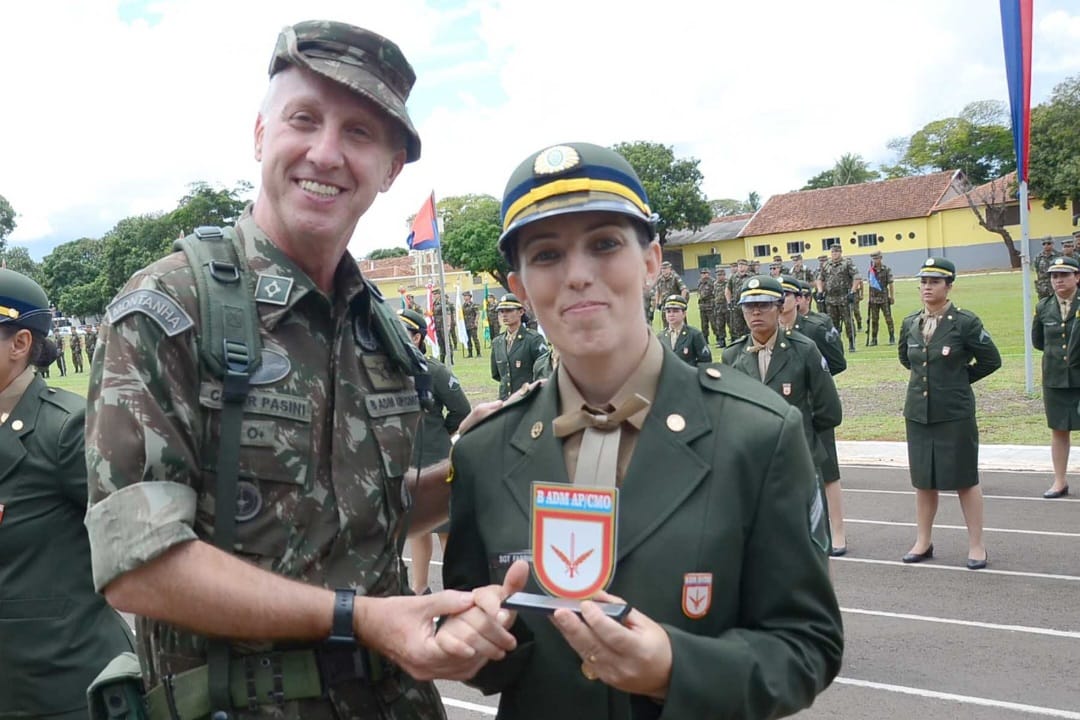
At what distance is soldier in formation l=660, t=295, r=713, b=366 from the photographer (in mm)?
13680

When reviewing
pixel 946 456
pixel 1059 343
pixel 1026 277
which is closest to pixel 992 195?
pixel 1026 277

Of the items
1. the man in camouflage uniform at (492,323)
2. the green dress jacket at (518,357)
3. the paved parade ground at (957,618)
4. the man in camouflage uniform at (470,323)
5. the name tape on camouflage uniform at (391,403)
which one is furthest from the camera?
the man in camouflage uniform at (470,323)

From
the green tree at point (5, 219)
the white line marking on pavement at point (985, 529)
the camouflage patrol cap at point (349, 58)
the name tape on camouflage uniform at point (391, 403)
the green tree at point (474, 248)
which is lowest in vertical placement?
the white line marking on pavement at point (985, 529)

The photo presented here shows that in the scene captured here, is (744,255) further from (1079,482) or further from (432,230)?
(1079,482)

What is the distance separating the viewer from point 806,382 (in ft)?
27.0

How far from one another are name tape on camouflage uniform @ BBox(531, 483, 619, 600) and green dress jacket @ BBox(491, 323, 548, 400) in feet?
36.5

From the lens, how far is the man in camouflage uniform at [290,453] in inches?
74.4

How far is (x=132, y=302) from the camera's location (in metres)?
2.02

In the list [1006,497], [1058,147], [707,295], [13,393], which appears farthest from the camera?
[1058,147]

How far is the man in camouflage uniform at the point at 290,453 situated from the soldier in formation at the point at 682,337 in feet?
35.3

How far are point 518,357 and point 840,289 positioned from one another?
1618cm

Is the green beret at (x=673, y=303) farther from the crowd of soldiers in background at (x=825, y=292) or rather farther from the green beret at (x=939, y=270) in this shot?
the crowd of soldiers in background at (x=825, y=292)

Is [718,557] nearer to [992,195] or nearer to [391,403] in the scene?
[391,403]

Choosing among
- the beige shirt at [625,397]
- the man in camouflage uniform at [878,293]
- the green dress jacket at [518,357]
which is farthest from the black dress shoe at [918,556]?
the man in camouflage uniform at [878,293]
